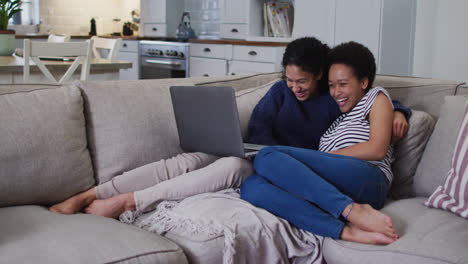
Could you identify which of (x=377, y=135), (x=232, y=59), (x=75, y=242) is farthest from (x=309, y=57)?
Result: (x=232, y=59)

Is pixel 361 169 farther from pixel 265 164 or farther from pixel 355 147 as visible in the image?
pixel 265 164

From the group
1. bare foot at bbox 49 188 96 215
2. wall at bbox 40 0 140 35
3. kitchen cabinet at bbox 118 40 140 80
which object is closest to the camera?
bare foot at bbox 49 188 96 215

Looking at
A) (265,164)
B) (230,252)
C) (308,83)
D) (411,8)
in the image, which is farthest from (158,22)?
(230,252)

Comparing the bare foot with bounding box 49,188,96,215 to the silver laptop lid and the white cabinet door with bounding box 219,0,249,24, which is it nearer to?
the silver laptop lid

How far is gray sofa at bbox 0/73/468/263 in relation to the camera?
1261mm

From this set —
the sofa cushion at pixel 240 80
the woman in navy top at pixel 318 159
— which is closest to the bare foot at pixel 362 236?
the woman in navy top at pixel 318 159

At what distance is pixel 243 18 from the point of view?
4.55 metres

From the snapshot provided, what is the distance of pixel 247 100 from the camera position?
7.00 ft

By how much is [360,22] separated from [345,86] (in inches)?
71.5

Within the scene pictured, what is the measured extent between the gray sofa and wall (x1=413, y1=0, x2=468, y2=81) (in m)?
1.48

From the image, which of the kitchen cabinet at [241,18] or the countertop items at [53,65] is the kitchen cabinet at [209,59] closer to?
the kitchen cabinet at [241,18]

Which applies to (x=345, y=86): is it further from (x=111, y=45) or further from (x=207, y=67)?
(x=207, y=67)

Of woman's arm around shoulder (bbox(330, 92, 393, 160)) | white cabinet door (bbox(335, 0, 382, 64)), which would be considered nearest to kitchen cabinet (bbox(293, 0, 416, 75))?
white cabinet door (bbox(335, 0, 382, 64))

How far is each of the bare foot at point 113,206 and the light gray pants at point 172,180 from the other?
27 millimetres
